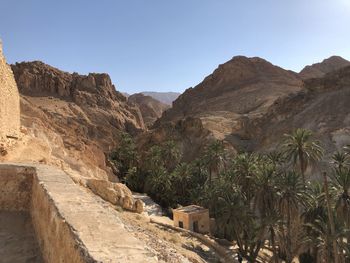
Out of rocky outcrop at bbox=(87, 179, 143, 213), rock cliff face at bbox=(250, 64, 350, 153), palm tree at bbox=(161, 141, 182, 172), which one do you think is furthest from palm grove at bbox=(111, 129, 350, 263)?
rock cliff face at bbox=(250, 64, 350, 153)

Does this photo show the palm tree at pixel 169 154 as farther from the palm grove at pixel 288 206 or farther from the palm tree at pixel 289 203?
the palm tree at pixel 289 203

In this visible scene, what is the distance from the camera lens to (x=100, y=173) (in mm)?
31219

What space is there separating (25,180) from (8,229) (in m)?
1.34

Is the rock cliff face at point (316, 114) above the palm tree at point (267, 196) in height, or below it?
above

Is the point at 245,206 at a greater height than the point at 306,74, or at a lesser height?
lesser

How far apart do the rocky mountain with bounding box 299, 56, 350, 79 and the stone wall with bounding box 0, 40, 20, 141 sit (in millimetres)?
113753

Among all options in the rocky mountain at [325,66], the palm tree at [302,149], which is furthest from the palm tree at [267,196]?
the rocky mountain at [325,66]

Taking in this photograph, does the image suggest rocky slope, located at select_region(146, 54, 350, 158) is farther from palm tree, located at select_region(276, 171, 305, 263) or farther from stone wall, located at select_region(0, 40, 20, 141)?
stone wall, located at select_region(0, 40, 20, 141)

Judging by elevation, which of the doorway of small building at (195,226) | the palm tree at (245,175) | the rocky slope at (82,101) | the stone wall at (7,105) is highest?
the rocky slope at (82,101)

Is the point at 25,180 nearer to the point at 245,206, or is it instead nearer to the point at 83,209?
the point at 83,209

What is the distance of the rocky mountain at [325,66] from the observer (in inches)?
4705

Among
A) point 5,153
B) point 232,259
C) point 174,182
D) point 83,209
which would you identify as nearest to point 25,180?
point 83,209

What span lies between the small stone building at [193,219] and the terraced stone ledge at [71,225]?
74.2ft

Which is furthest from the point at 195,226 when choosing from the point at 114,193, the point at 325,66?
the point at 325,66
